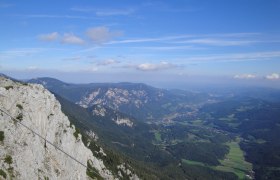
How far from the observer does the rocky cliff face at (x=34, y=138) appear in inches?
4320

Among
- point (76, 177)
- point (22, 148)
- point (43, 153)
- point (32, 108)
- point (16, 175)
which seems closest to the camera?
point (16, 175)

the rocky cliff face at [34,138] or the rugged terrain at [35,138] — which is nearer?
the rocky cliff face at [34,138]

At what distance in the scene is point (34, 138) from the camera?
123438 mm

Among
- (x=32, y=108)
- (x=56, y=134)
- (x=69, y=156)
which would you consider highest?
(x=32, y=108)

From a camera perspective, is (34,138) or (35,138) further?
(35,138)

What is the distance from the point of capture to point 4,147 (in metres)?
108

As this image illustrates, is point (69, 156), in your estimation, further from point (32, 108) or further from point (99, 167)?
point (99, 167)

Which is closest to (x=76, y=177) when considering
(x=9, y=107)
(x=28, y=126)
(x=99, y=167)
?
(x=28, y=126)

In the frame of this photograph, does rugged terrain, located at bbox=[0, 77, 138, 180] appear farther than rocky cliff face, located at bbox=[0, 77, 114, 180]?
Yes

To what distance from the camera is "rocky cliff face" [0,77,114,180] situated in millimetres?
109731

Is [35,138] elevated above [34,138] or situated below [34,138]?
below

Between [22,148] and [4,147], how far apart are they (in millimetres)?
7602

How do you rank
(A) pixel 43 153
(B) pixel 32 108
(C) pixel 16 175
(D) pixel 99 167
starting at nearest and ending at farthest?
(C) pixel 16 175 < (A) pixel 43 153 < (B) pixel 32 108 < (D) pixel 99 167

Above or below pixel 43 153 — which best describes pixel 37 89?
above
